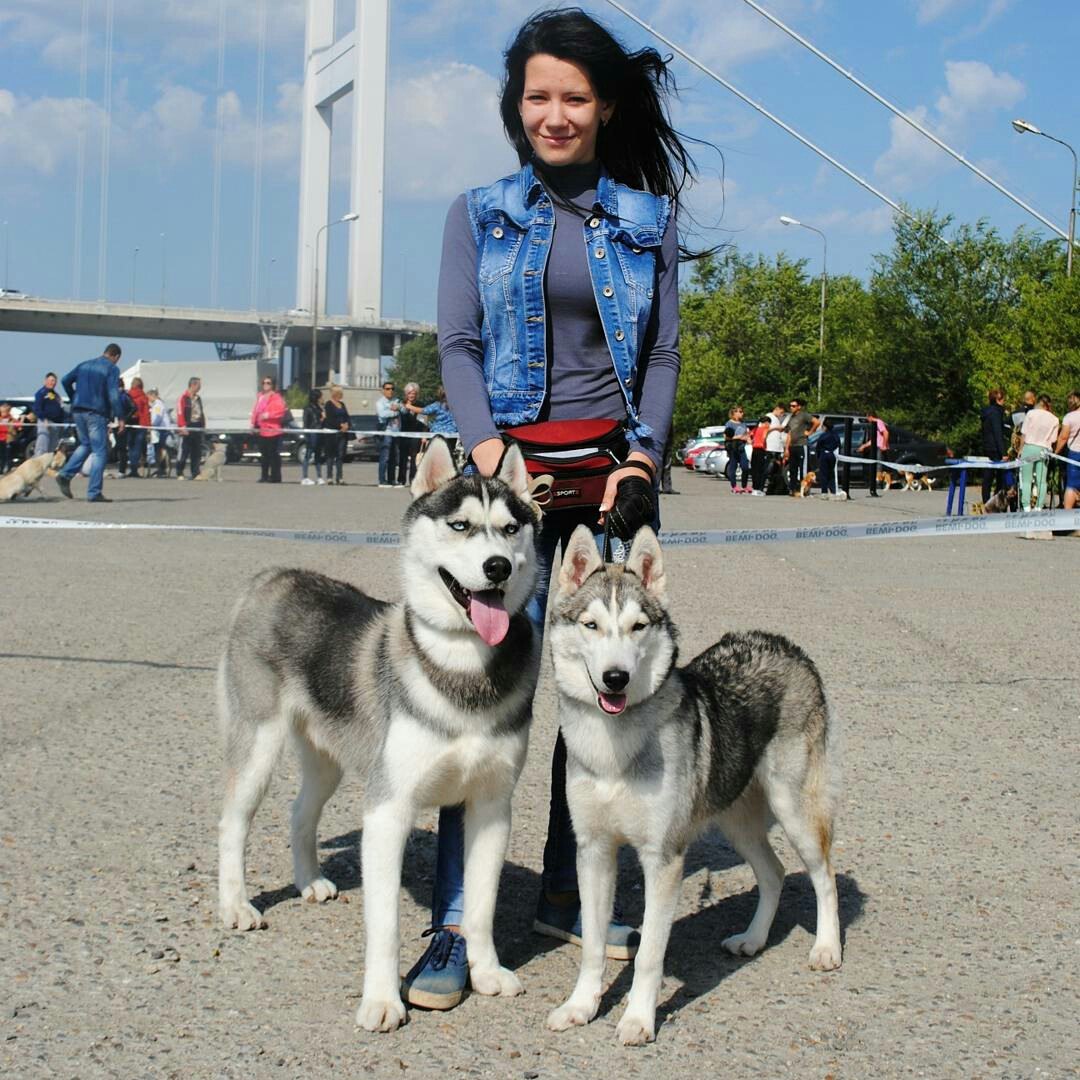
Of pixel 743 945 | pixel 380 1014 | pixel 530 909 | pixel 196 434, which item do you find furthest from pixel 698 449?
pixel 380 1014

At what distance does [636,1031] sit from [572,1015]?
19 centimetres

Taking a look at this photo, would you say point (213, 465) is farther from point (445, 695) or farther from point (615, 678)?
point (615, 678)

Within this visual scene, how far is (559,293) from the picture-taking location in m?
4.10

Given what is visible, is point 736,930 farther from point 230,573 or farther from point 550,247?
point 230,573

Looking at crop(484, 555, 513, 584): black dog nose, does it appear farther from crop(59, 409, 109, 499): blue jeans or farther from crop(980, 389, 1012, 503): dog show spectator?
crop(980, 389, 1012, 503): dog show spectator

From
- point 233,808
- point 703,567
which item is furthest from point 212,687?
point 703,567

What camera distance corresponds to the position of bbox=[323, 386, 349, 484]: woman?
32906mm

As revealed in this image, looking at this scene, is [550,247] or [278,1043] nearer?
[278,1043]

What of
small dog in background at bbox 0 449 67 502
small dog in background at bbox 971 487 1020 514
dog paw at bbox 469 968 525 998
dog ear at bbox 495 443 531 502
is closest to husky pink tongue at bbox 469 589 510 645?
dog ear at bbox 495 443 531 502

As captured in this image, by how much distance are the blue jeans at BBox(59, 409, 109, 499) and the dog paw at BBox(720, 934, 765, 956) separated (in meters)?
20.2

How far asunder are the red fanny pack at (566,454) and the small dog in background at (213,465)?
2954 centimetres

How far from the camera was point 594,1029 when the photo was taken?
3.65 meters

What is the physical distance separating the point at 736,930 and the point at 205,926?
5.64 feet

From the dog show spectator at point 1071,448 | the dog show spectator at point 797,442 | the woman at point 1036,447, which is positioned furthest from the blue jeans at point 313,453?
the dog show spectator at point 1071,448
